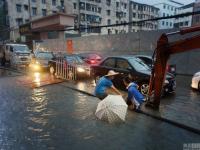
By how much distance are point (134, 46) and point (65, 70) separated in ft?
25.9

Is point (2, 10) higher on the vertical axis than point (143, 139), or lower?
higher

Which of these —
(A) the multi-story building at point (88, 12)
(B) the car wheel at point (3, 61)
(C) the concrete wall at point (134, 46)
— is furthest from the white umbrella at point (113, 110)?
(A) the multi-story building at point (88, 12)

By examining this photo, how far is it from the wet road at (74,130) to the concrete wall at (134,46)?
10414 mm

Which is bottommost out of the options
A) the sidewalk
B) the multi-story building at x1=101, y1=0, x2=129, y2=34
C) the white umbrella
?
the sidewalk

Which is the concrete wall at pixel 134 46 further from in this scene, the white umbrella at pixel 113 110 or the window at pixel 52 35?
the white umbrella at pixel 113 110

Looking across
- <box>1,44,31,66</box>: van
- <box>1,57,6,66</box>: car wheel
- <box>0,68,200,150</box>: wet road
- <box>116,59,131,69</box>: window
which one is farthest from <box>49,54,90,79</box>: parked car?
<box>1,57,6,66</box>: car wheel

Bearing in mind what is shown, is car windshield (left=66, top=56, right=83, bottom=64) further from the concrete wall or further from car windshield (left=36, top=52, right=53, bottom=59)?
the concrete wall

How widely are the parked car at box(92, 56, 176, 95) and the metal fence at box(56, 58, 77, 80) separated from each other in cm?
242

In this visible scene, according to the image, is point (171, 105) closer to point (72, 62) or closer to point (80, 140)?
point (80, 140)

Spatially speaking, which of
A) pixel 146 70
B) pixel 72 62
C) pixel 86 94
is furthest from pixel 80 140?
pixel 72 62

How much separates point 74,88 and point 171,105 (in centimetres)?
524

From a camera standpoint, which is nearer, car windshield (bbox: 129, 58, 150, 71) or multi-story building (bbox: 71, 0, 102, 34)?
car windshield (bbox: 129, 58, 150, 71)

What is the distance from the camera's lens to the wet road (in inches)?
197

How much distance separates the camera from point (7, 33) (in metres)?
51.0
